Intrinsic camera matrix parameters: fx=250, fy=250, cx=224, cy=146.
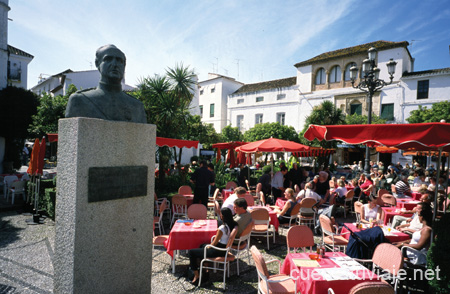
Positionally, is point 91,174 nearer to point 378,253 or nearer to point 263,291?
point 263,291

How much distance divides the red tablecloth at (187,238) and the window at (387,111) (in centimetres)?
2825

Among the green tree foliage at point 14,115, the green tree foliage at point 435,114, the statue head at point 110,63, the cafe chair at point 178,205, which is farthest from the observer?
the green tree foliage at point 435,114

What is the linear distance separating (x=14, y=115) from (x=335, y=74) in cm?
3163

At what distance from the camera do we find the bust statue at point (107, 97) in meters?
2.85

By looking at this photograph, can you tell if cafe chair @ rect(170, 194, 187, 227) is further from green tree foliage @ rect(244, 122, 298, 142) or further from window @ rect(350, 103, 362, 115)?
window @ rect(350, 103, 362, 115)

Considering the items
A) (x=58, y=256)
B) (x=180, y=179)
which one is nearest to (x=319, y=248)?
→ (x=58, y=256)

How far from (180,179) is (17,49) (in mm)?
21351

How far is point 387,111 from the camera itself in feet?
88.4

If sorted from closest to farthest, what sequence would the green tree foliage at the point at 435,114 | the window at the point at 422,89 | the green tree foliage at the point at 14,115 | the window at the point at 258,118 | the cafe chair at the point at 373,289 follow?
the cafe chair at the point at 373,289 < the green tree foliage at the point at 14,115 < the green tree foliage at the point at 435,114 < the window at the point at 422,89 < the window at the point at 258,118

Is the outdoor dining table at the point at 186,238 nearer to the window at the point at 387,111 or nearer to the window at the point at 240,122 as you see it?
the window at the point at 387,111

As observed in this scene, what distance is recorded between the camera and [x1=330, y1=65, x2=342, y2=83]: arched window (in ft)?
100

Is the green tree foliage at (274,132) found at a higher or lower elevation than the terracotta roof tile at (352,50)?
lower

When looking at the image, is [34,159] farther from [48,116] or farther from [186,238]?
[48,116]

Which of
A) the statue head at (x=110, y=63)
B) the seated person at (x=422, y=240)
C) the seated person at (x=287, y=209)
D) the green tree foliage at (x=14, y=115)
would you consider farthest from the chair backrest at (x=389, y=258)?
the green tree foliage at (x=14, y=115)
